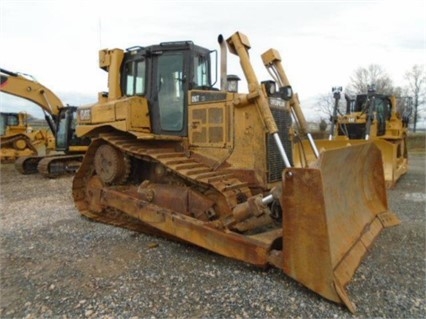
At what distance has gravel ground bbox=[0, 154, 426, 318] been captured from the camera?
10.3 feet

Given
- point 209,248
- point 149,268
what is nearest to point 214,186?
point 209,248

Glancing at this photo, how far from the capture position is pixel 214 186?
4.29 metres

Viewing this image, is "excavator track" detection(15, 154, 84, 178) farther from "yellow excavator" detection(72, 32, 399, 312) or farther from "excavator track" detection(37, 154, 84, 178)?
"yellow excavator" detection(72, 32, 399, 312)

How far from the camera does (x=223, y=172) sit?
15.6ft

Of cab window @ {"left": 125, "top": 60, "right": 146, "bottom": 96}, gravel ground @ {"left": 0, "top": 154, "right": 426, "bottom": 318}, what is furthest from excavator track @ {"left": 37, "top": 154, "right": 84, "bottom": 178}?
cab window @ {"left": 125, "top": 60, "right": 146, "bottom": 96}

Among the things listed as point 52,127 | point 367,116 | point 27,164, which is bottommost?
point 27,164

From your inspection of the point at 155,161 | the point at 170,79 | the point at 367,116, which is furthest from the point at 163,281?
the point at 367,116

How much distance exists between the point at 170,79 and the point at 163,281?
2.96 metres

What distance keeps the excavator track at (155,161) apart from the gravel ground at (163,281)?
42 cm

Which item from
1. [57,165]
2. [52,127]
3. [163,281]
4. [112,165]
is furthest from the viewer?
[52,127]

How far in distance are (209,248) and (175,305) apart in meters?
0.92

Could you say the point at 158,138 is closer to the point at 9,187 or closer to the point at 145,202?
the point at 145,202

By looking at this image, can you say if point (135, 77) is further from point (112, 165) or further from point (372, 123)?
point (372, 123)

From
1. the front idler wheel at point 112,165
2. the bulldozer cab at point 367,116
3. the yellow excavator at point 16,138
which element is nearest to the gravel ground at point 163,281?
the front idler wheel at point 112,165
